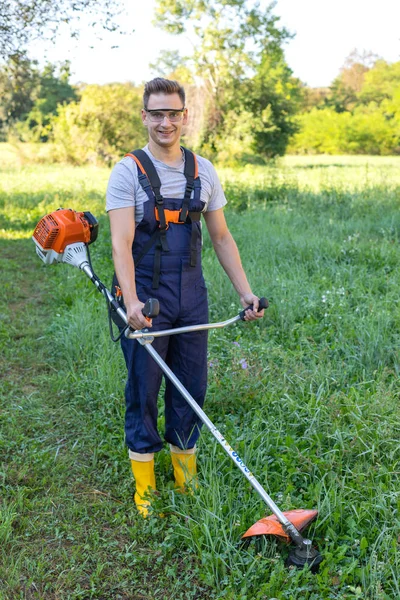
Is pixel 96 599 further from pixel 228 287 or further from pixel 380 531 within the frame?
pixel 228 287

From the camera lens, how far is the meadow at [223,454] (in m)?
2.74

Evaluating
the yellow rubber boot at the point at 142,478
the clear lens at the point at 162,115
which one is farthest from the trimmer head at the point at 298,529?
the clear lens at the point at 162,115

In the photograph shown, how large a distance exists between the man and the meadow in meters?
0.30

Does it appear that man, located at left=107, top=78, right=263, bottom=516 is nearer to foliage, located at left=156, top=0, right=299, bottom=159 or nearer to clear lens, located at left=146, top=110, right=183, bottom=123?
clear lens, located at left=146, top=110, right=183, bottom=123

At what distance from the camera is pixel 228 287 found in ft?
20.4

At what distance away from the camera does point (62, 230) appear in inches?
130

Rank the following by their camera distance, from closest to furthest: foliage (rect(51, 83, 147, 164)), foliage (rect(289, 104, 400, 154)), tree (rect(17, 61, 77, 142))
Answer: foliage (rect(51, 83, 147, 164)) < tree (rect(17, 61, 77, 142)) < foliage (rect(289, 104, 400, 154))

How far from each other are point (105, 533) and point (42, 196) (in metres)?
12.1

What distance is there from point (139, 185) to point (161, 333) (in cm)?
68

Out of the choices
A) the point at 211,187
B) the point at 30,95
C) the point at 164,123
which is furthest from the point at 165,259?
the point at 30,95

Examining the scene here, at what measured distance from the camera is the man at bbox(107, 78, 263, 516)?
9.34ft

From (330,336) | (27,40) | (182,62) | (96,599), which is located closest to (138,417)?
(96,599)

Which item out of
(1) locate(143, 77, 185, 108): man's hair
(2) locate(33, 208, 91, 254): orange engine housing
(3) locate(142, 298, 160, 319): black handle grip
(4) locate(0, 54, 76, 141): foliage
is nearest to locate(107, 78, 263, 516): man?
(1) locate(143, 77, 185, 108): man's hair

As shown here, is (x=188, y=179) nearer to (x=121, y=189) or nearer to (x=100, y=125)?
(x=121, y=189)
